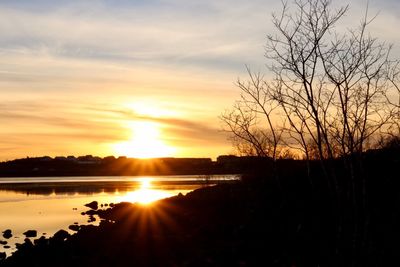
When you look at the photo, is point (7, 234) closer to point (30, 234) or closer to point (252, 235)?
point (30, 234)

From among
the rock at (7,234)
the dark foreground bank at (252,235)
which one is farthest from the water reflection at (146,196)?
the dark foreground bank at (252,235)

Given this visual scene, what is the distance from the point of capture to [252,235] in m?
20.7

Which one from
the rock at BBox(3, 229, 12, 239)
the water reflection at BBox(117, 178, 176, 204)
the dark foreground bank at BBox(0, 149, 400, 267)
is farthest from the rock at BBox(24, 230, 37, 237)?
the water reflection at BBox(117, 178, 176, 204)

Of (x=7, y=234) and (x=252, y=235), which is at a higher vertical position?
(x=252, y=235)

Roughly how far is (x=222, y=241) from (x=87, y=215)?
1076 inches

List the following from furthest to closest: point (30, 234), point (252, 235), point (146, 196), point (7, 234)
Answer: point (146, 196), point (7, 234), point (30, 234), point (252, 235)

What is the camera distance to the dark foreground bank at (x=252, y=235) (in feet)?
56.7

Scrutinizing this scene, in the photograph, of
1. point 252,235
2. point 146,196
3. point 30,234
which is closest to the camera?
point 252,235

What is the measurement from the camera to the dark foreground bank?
56.7 ft

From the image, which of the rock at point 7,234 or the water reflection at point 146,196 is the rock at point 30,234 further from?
the water reflection at point 146,196

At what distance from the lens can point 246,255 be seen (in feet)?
59.9

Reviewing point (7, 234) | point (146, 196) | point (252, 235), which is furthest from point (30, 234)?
point (146, 196)

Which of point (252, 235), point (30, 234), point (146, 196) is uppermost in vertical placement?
point (146, 196)

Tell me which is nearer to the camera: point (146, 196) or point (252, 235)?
point (252, 235)
